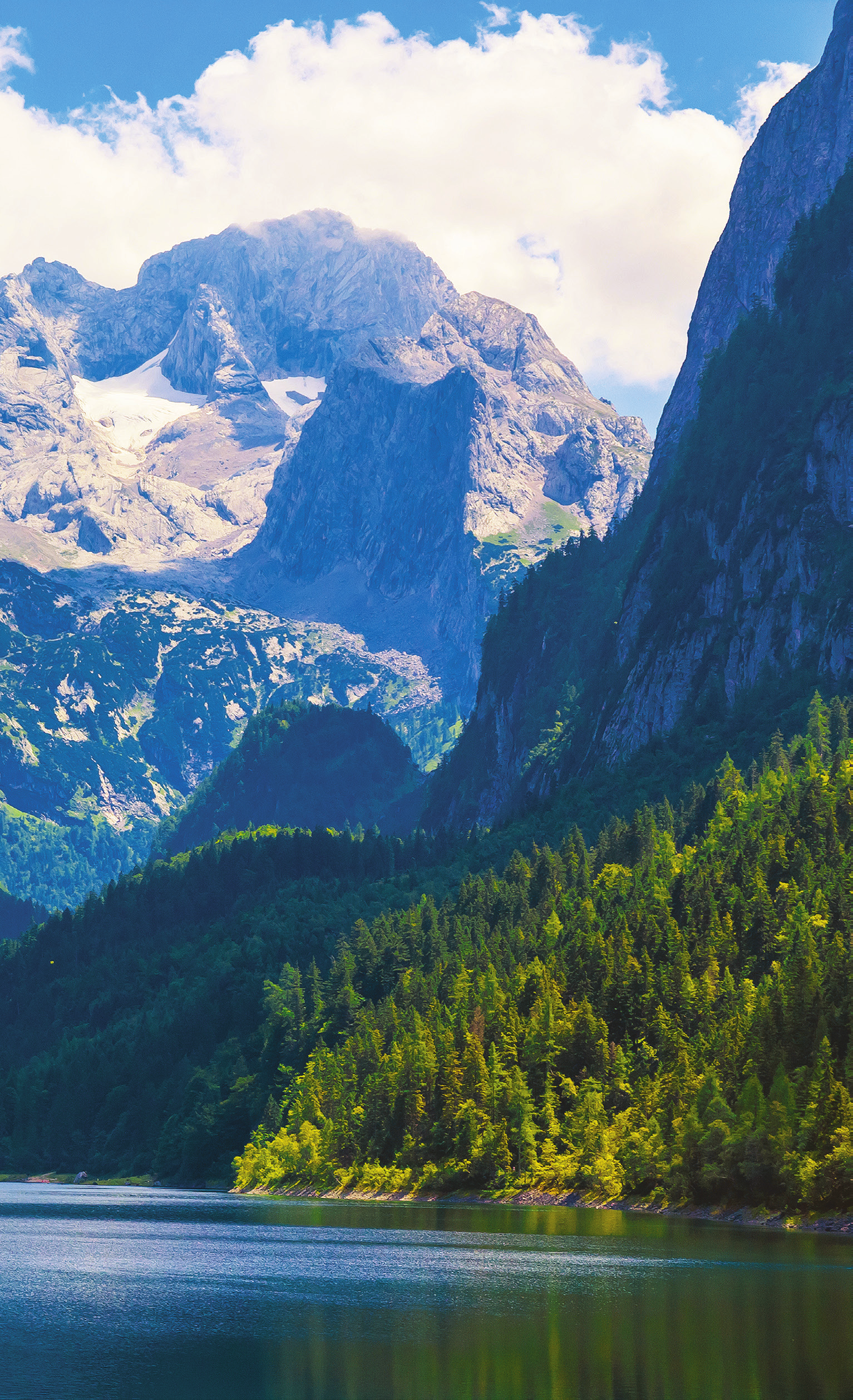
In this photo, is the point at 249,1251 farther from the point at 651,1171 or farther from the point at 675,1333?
the point at 675,1333

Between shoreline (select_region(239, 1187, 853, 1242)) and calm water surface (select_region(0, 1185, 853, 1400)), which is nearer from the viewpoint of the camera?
calm water surface (select_region(0, 1185, 853, 1400))

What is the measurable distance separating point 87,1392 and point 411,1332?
2394 centimetres

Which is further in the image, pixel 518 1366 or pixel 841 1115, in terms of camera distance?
pixel 841 1115

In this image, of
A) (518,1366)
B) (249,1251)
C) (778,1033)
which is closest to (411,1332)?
(518,1366)

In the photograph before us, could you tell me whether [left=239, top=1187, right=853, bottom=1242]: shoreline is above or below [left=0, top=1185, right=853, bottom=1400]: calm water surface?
above

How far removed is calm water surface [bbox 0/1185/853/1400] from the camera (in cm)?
8194

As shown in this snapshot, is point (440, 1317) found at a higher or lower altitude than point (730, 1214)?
lower

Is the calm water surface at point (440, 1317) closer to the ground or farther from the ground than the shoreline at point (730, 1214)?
closer to the ground

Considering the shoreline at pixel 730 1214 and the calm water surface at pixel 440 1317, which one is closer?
the calm water surface at pixel 440 1317

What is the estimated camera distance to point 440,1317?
105438 mm

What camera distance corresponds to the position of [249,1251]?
6019 inches

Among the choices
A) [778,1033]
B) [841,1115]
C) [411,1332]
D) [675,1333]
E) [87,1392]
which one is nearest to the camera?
[87,1392]

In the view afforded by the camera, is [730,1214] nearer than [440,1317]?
No

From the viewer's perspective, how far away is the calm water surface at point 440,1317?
81938 millimetres
